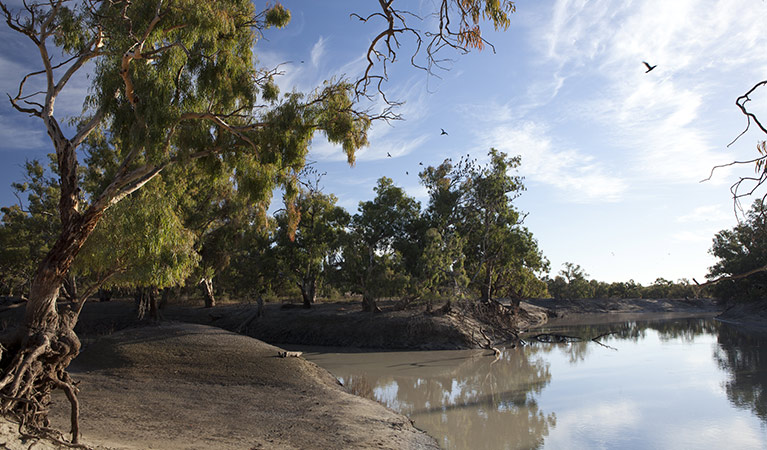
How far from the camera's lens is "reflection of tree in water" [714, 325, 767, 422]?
45.9ft

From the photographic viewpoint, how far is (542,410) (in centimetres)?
1330

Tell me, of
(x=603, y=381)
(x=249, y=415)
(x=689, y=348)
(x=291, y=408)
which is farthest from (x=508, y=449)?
(x=689, y=348)

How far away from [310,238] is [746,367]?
872 inches

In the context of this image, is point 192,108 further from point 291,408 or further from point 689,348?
point 689,348

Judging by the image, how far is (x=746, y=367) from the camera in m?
19.5

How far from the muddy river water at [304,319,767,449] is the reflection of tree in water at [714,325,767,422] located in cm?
4

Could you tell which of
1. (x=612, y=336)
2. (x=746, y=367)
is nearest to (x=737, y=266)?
(x=612, y=336)

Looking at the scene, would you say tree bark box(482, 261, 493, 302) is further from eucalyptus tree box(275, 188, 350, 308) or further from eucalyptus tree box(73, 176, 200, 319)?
eucalyptus tree box(73, 176, 200, 319)

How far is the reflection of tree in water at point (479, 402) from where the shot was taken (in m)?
11.0

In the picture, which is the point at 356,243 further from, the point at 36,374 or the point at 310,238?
the point at 36,374

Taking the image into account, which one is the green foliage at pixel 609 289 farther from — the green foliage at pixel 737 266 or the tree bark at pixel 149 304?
the tree bark at pixel 149 304

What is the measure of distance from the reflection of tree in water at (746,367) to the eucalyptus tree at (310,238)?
784 inches

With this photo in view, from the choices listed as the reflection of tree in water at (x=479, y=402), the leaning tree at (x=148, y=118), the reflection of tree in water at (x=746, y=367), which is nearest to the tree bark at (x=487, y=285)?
the reflection of tree in water at (x=479, y=402)

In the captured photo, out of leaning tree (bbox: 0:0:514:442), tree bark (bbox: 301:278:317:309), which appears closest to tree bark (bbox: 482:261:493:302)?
tree bark (bbox: 301:278:317:309)
